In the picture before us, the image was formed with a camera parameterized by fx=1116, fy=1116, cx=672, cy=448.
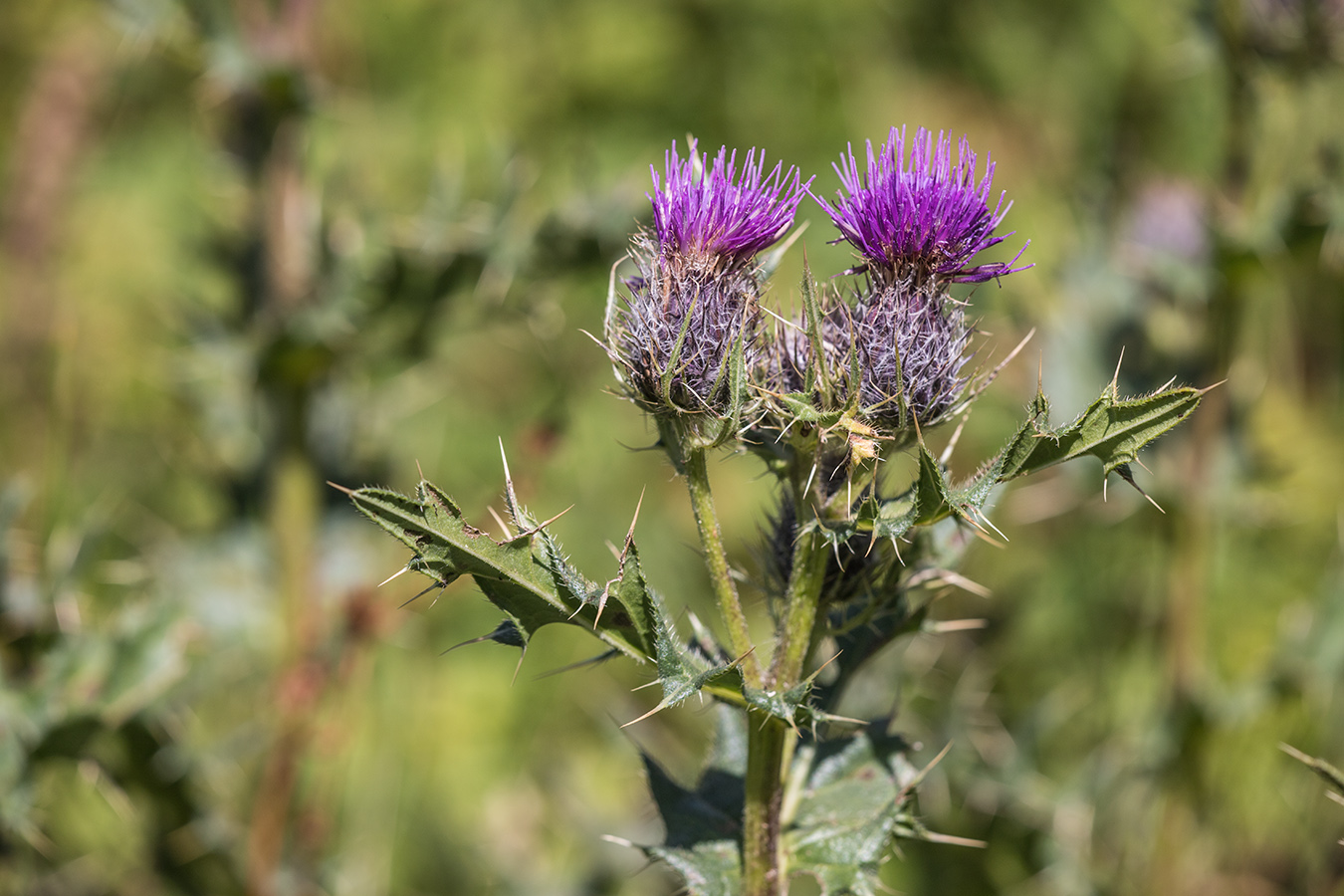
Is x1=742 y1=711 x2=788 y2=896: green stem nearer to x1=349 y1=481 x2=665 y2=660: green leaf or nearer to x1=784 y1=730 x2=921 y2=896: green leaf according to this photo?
x1=784 y1=730 x2=921 y2=896: green leaf

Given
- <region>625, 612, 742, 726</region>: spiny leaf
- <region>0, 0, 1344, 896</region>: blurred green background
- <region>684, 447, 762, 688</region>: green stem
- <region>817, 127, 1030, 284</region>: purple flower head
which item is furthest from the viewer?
<region>0, 0, 1344, 896</region>: blurred green background

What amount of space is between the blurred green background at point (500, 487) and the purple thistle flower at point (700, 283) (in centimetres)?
74

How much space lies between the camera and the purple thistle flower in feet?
4.85

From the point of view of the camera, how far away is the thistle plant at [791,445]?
141cm

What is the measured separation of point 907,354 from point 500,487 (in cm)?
178

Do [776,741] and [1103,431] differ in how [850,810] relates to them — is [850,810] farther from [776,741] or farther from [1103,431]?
[1103,431]

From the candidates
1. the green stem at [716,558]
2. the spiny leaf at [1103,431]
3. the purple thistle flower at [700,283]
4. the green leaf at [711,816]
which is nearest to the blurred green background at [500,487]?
the green leaf at [711,816]

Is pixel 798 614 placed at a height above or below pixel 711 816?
above

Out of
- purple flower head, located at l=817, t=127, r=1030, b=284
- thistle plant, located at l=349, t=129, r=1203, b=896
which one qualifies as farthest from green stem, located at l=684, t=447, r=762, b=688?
purple flower head, located at l=817, t=127, r=1030, b=284

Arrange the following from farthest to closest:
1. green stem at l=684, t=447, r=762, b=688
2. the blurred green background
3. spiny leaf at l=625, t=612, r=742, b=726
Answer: the blurred green background
green stem at l=684, t=447, r=762, b=688
spiny leaf at l=625, t=612, r=742, b=726

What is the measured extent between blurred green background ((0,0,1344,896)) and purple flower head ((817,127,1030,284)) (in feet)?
2.06

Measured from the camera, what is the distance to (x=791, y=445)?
156 centimetres

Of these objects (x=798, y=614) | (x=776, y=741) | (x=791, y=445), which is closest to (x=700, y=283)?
(x=791, y=445)

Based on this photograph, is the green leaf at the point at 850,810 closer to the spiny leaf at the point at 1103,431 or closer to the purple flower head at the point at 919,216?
the spiny leaf at the point at 1103,431
